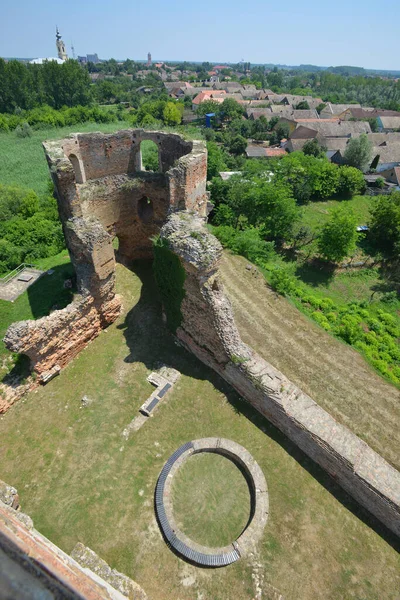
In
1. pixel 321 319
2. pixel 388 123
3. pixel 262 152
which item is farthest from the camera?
pixel 388 123

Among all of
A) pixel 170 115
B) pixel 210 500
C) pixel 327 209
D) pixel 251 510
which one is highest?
pixel 170 115

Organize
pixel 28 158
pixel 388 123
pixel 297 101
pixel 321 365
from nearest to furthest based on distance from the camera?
pixel 321 365 → pixel 28 158 → pixel 388 123 → pixel 297 101

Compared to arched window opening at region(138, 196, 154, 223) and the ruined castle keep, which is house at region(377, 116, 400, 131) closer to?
arched window opening at region(138, 196, 154, 223)

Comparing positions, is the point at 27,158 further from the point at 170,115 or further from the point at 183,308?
the point at 183,308

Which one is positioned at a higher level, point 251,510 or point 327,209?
point 327,209

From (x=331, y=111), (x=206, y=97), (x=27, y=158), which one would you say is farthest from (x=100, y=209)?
(x=331, y=111)

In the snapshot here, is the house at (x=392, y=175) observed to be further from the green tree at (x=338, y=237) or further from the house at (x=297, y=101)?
the house at (x=297, y=101)
